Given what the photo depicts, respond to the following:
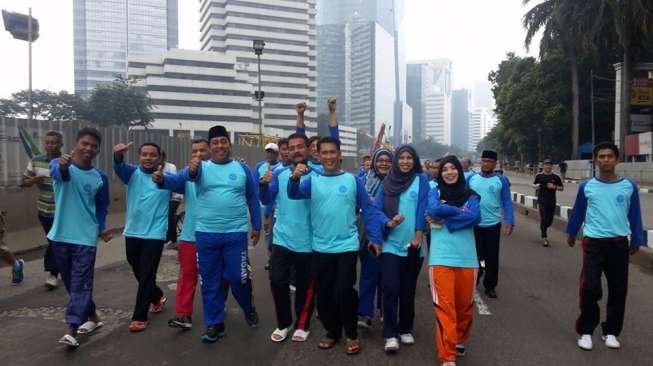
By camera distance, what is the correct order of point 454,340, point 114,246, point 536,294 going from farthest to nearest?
point 114,246 < point 536,294 < point 454,340

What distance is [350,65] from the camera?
140500mm

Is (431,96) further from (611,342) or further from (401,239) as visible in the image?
(401,239)

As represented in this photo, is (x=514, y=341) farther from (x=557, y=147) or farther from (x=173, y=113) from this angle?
(x=173, y=113)

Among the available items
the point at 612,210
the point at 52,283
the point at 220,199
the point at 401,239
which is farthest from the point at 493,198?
the point at 52,283

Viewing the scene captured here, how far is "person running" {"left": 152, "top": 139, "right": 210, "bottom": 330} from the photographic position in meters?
4.26

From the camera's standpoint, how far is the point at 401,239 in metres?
3.96

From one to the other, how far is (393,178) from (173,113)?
296ft

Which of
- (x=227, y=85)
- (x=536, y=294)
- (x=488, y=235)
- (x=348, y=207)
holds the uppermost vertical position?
(x=227, y=85)

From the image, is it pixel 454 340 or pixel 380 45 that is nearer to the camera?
pixel 454 340

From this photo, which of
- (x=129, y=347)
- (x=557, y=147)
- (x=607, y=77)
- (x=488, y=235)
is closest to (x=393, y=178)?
(x=488, y=235)

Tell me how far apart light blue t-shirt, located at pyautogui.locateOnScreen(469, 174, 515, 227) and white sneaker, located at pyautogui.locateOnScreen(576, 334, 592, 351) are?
1.78 m

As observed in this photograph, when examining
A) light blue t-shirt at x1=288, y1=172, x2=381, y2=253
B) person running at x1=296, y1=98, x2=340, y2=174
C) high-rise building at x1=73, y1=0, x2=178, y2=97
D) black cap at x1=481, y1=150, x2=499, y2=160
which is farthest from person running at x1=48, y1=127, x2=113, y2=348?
high-rise building at x1=73, y1=0, x2=178, y2=97

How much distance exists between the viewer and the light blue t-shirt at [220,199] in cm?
416

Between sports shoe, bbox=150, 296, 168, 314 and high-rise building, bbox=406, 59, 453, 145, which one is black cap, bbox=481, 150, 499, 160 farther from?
high-rise building, bbox=406, 59, 453, 145
